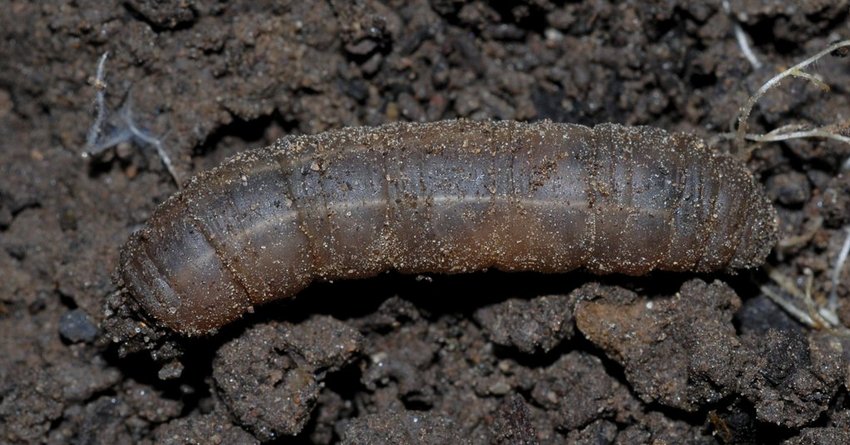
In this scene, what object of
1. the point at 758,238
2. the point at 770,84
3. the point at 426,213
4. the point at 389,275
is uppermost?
the point at 770,84

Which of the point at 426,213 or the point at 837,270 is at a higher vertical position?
the point at 426,213

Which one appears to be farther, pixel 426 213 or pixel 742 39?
pixel 742 39

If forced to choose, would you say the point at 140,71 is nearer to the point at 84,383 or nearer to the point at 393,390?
the point at 84,383

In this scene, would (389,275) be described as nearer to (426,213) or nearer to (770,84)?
(426,213)

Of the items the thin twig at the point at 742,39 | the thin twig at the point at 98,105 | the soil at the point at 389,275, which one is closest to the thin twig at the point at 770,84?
the soil at the point at 389,275

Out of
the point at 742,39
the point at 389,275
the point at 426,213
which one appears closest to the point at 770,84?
the point at 742,39

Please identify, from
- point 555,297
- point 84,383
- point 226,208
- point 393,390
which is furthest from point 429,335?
point 84,383

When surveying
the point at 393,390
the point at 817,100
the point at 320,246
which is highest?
the point at 817,100
